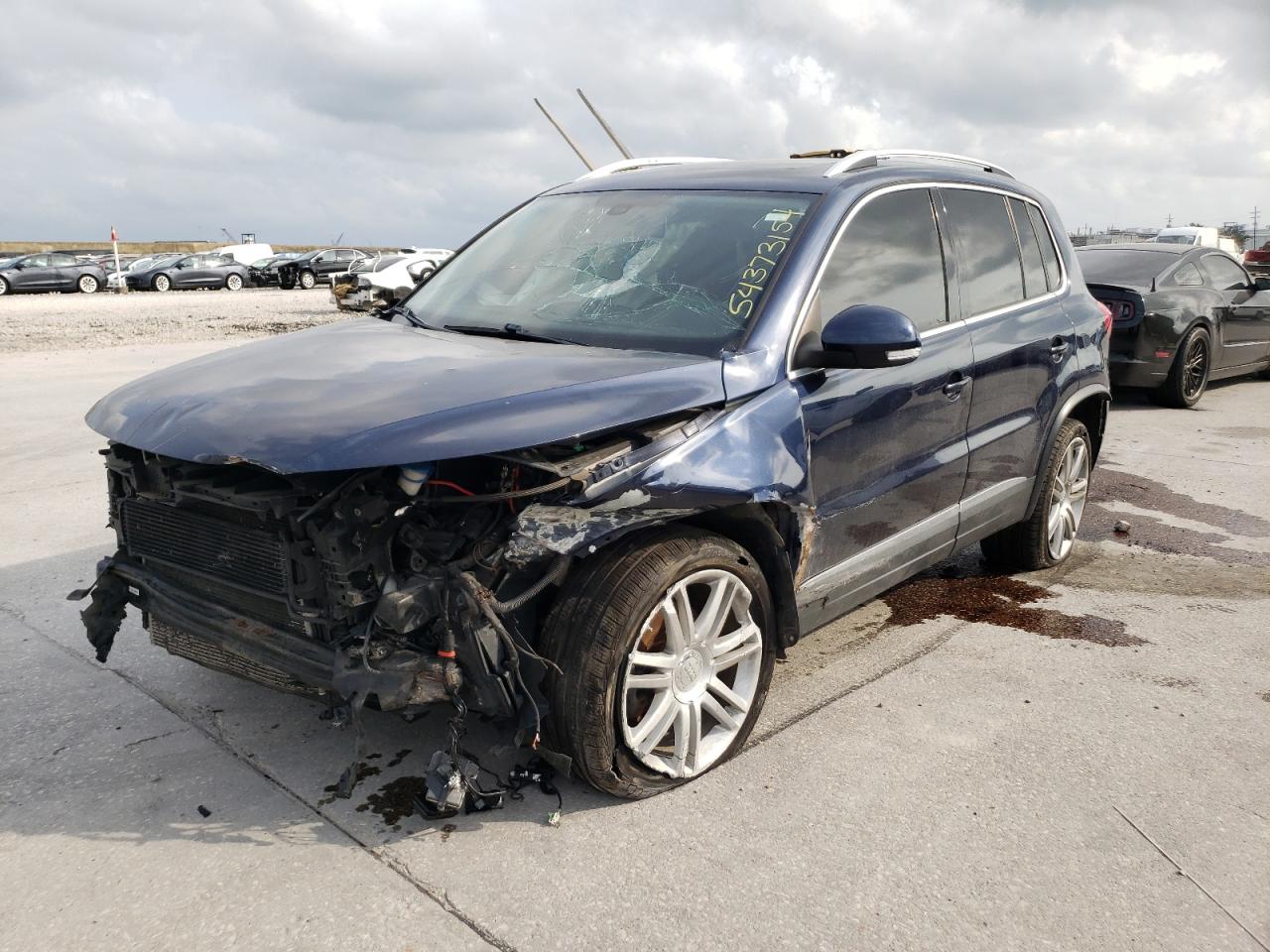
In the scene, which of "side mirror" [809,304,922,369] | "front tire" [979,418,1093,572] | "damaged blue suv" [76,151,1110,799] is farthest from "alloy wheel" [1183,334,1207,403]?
"side mirror" [809,304,922,369]

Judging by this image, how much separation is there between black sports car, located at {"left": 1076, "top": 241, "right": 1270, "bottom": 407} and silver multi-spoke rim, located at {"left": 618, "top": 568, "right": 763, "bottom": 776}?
8.00 meters

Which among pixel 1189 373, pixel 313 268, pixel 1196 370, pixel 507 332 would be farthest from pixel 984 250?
pixel 313 268

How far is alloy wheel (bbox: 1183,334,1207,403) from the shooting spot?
35.8ft

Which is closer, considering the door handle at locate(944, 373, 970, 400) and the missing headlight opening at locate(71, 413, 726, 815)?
the missing headlight opening at locate(71, 413, 726, 815)

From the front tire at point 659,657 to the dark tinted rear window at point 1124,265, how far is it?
28.5 feet

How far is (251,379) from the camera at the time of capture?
3.26 metres

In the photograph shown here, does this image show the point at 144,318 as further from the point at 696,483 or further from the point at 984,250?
the point at 696,483

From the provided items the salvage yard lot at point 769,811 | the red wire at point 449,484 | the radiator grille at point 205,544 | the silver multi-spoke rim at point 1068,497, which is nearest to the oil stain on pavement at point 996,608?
the salvage yard lot at point 769,811

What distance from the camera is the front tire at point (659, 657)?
2.94m

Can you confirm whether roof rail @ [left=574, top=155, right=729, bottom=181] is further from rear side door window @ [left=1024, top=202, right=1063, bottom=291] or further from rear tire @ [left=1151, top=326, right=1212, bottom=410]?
rear tire @ [left=1151, top=326, right=1212, bottom=410]

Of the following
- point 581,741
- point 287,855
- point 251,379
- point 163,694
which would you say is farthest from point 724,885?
point 163,694

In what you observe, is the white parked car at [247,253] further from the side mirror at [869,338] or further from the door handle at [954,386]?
the side mirror at [869,338]

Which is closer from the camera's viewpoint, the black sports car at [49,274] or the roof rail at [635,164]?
the roof rail at [635,164]

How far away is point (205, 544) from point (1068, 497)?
4156 millimetres
